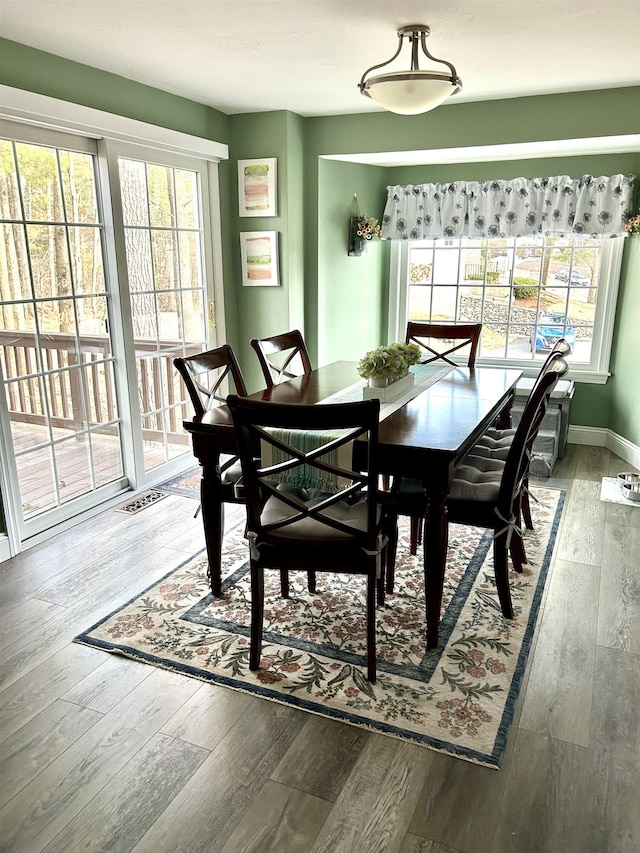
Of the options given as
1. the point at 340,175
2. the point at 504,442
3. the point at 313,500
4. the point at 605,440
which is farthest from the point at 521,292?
the point at 313,500

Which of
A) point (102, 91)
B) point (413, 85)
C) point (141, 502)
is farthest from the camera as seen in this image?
point (141, 502)

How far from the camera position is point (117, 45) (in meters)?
2.87

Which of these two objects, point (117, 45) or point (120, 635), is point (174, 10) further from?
point (120, 635)

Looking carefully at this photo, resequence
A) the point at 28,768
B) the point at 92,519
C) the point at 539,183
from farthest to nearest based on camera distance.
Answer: the point at 539,183, the point at 92,519, the point at 28,768

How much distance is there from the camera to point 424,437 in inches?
88.0

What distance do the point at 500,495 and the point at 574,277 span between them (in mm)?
3058

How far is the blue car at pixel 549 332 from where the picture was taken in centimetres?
493

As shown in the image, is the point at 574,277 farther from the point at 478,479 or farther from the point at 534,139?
the point at 478,479

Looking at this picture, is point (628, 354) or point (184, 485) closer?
point (184, 485)

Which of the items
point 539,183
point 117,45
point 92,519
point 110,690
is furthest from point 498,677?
point 539,183

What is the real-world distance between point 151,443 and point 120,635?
1.86 metres

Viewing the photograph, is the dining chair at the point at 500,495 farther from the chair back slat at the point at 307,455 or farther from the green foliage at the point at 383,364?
the green foliage at the point at 383,364

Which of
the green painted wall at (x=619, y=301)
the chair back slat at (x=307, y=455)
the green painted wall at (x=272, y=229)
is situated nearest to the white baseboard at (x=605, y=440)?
the green painted wall at (x=619, y=301)

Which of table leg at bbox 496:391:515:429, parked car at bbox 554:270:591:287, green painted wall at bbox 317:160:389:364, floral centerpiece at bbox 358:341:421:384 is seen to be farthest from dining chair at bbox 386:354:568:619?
parked car at bbox 554:270:591:287
